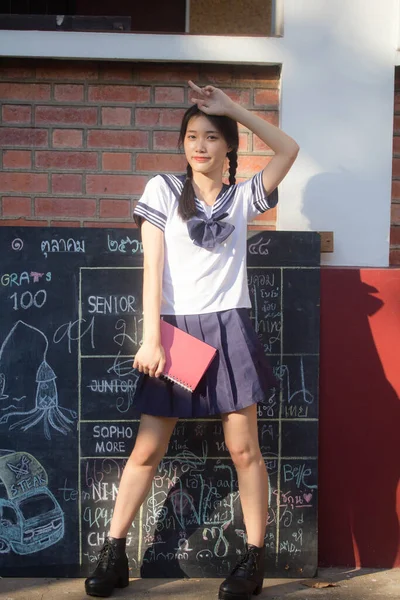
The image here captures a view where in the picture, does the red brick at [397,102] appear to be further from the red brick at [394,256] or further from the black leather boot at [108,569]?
the black leather boot at [108,569]

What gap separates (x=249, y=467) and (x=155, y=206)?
1146mm

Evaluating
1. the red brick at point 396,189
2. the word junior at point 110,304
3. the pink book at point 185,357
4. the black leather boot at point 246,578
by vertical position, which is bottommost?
the black leather boot at point 246,578

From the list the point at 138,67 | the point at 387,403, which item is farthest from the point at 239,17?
the point at 387,403

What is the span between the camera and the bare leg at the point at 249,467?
327cm

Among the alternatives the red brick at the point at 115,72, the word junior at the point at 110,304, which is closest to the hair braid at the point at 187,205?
the word junior at the point at 110,304

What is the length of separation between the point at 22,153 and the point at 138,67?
73 centimetres

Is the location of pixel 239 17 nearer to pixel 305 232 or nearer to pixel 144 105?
pixel 144 105

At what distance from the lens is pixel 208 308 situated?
10.6 feet

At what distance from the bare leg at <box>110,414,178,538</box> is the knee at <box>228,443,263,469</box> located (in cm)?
28

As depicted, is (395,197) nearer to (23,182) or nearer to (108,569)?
(23,182)

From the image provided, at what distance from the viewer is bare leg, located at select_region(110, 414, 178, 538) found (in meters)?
3.29

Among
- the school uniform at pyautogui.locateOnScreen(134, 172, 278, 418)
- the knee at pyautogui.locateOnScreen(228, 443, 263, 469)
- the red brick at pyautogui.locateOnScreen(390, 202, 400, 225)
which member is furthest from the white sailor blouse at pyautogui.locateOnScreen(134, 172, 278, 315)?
the red brick at pyautogui.locateOnScreen(390, 202, 400, 225)

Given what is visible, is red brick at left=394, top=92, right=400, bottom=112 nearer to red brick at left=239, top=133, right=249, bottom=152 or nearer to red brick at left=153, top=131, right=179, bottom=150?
red brick at left=239, top=133, right=249, bottom=152

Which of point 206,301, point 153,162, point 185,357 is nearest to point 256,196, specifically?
point 206,301
